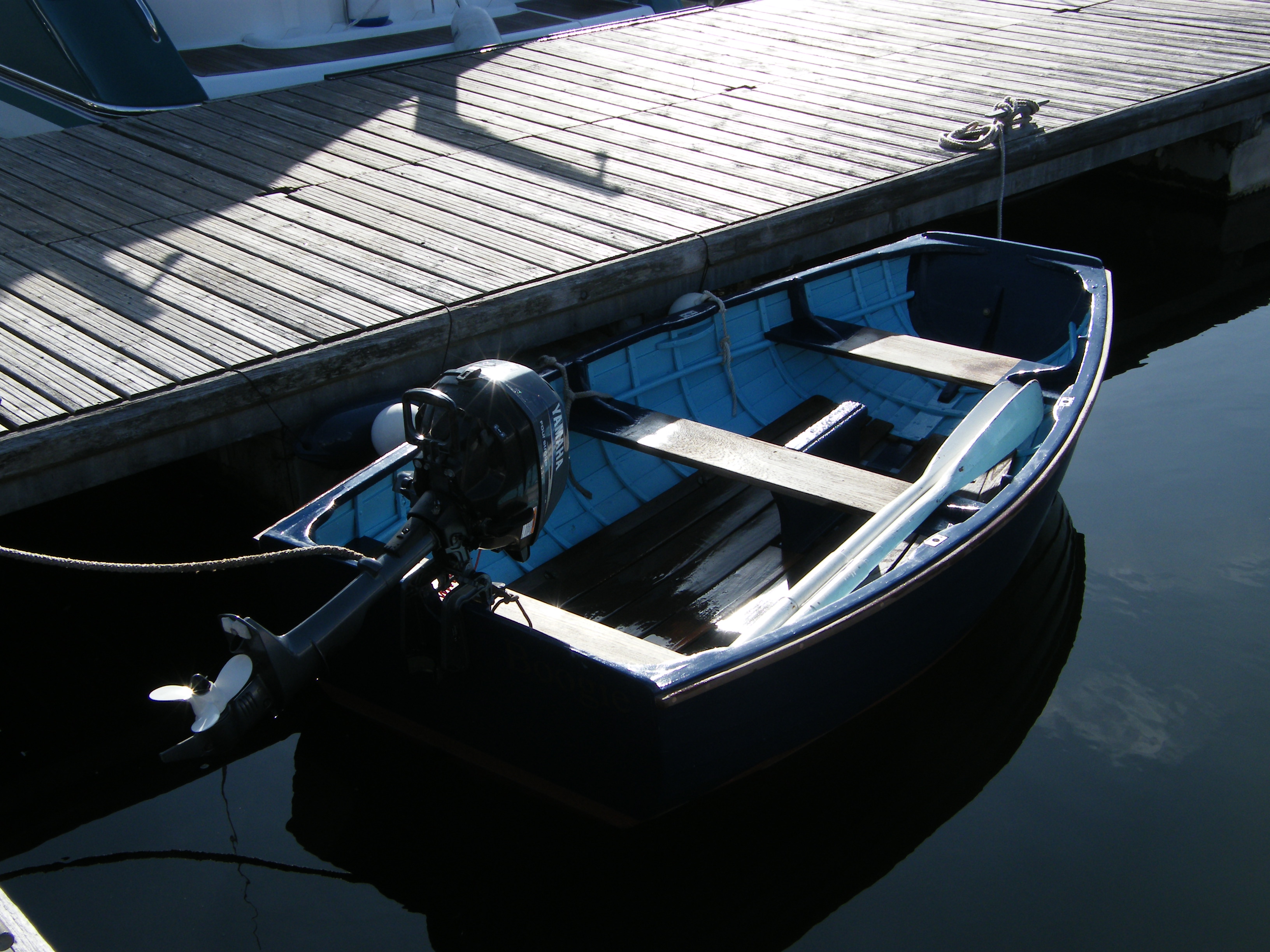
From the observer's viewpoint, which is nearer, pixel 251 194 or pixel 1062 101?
pixel 251 194

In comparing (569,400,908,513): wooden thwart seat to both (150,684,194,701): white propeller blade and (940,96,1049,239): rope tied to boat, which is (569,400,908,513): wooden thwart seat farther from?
(940,96,1049,239): rope tied to boat

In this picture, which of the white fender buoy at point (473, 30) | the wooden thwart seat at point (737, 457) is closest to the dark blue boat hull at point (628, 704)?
the wooden thwart seat at point (737, 457)

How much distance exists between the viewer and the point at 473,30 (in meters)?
8.04

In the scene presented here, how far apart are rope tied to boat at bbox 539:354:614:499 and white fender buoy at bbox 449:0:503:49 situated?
4.89 m

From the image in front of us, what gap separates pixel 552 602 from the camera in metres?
3.53

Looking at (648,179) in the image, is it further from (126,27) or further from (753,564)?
(126,27)

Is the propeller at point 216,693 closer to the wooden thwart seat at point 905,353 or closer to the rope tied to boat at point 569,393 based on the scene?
the rope tied to boat at point 569,393

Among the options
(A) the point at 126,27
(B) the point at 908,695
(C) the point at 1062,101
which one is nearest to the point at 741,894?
(B) the point at 908,695

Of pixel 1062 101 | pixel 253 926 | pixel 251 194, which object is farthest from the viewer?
pixel 1062 101

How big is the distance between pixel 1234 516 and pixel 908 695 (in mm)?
1785

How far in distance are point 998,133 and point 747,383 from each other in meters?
2.24

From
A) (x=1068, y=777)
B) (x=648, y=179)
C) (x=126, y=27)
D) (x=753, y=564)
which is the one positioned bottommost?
(x=1068, y=777)

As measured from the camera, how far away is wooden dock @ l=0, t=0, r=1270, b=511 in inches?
151

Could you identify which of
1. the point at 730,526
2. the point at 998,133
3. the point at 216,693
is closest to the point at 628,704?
the point at 216,693
